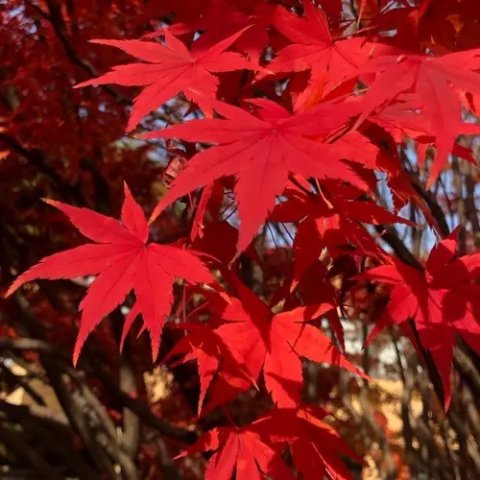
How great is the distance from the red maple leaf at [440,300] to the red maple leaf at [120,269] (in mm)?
284

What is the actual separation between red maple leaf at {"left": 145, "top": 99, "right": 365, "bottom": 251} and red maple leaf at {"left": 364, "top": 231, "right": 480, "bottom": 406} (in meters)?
0.26

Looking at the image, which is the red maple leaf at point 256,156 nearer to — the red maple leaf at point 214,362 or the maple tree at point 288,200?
the maple tree at point 288,200

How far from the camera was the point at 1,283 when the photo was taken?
2799 millimetres

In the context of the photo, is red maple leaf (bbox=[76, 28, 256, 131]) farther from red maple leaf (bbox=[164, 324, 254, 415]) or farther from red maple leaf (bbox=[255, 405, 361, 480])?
red maple leaf (bbox=[255, 405, 361, 480])

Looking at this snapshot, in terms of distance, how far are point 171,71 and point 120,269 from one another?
0.31m

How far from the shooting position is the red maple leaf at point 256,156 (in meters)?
0.72

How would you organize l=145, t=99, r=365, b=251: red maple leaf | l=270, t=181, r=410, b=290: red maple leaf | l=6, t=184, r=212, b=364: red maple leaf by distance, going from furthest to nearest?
l=270, t=181, r=410, b=290: red maple leaf < l=6, t=184, r=212, b=364: red maple leaf < l=145, t=99, r=365, b=251: red maple leaf

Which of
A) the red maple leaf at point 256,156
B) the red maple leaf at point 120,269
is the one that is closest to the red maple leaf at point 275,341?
the red maple leaf at point 120,269

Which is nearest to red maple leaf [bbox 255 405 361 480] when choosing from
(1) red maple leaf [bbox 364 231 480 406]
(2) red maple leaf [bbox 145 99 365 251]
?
(1) red maple leaf [bbox 364 231 480 406]

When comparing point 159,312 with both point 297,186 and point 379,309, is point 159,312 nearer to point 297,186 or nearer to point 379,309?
point 297,186

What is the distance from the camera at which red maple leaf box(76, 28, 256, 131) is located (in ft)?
3.14

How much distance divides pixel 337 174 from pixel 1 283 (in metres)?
2.33

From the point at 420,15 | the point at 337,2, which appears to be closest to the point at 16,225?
the point at 337,2

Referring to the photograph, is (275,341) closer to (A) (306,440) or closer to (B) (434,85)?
(A) (306,440)
